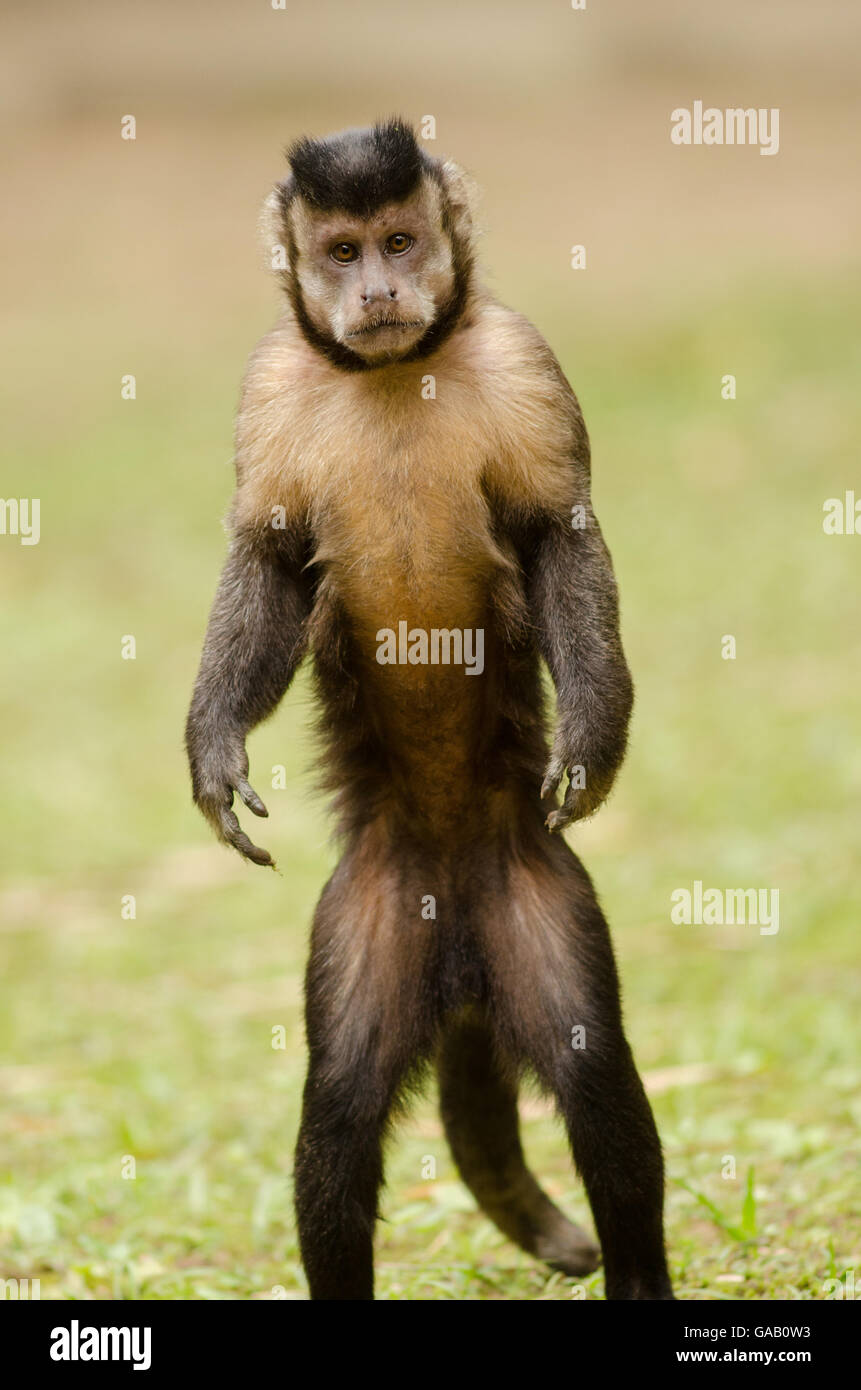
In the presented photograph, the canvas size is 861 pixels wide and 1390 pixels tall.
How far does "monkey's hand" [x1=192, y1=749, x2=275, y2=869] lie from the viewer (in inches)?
189

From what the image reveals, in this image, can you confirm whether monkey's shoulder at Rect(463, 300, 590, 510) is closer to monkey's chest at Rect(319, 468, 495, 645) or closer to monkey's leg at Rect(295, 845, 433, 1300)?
monkey's chest at Rect(319, 468, 495, 645)

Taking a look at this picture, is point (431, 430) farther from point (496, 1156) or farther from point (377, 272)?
point (496, 1156)

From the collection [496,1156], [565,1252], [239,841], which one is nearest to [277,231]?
[239,841]

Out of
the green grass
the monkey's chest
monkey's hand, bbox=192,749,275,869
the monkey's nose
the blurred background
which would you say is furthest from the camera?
the blurred background

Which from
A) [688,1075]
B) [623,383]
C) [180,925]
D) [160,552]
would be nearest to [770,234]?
[623,383]

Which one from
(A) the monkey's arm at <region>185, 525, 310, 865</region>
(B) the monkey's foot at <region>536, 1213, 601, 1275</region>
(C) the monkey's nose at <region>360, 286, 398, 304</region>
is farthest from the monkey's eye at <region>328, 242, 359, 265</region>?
(B) the monkey's foot at <region>536, 1213, 601, 1275</region>

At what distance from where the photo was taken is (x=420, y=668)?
4.97 m

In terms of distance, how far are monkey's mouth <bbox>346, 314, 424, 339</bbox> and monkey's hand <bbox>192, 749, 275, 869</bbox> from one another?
3.62 feet

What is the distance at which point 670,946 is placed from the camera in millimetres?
8742

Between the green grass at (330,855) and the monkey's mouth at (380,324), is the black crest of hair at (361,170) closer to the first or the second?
the monkey's mouth at (380,324)

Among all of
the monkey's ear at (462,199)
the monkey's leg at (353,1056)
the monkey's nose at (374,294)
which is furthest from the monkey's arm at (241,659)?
the monkey's ear at (462,199)

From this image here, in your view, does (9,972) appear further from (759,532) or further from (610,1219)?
(759,532)

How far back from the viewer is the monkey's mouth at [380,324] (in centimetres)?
471

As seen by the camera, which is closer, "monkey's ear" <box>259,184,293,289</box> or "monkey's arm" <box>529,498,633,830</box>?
"monkey's arm" <box>529,498,633,830</box>
